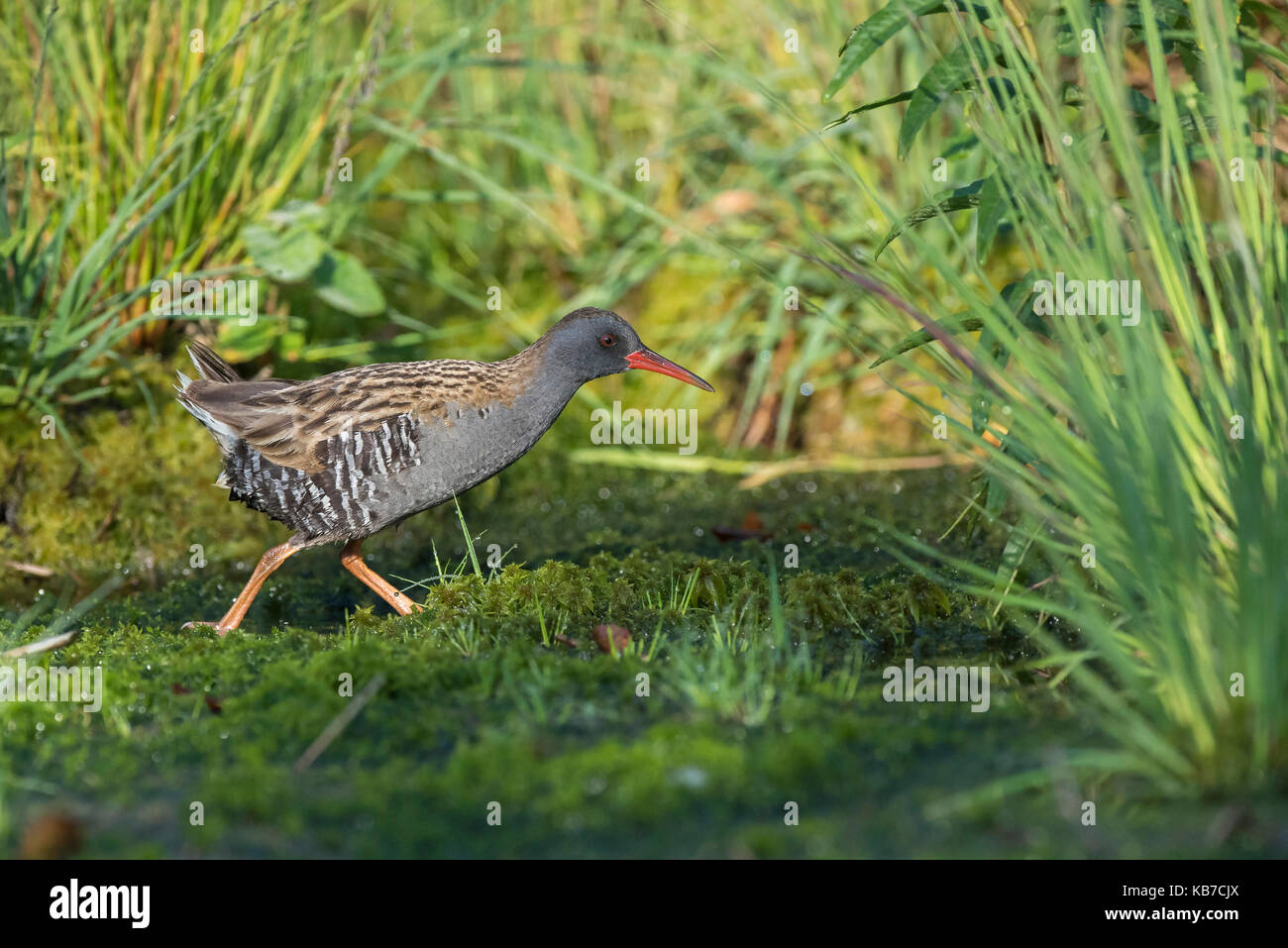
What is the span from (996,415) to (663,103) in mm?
4024

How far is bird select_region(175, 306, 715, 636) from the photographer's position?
427 centimetres

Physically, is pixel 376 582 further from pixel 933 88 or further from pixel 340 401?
pixel 933 88

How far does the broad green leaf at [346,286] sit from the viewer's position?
554cm

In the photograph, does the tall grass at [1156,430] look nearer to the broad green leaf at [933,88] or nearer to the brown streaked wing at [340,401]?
the broad green leaf at [933,88]

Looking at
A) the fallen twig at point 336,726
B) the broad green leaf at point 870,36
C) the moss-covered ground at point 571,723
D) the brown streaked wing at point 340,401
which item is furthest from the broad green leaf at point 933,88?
the fallen twig at point 336,726

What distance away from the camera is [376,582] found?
4.43 metres

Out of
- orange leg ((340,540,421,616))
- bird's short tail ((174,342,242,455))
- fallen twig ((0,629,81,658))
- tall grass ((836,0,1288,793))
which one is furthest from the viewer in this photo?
bird's short tail ((174,342,242,455))

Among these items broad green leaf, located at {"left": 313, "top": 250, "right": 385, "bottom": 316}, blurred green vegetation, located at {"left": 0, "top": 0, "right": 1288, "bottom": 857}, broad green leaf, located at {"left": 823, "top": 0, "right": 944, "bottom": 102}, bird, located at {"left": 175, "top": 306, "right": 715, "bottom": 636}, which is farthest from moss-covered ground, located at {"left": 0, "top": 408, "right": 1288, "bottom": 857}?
broad green leaf, located at {"left": 823, "top": 0, "right": 944, "bottom": 102}

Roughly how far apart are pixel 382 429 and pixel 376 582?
21.0 inches

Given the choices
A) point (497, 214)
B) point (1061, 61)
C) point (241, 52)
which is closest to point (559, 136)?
point (497, 214)

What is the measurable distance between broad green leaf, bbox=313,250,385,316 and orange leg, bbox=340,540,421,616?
1.31 metres

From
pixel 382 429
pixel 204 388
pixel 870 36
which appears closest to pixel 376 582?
pixel 382 429

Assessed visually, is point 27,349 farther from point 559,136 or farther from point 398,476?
point 559,136

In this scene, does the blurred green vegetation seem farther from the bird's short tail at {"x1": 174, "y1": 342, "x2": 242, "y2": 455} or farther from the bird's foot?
the bird's short tail at {"x1": 174, "y1": 342, "x2": 242, "y2": 455}
